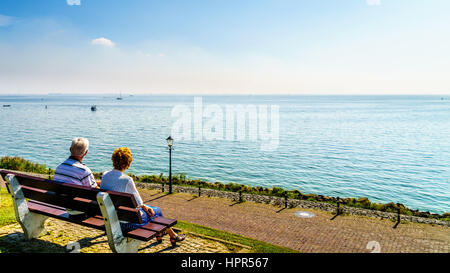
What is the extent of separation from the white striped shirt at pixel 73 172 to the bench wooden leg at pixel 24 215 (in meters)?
1.24

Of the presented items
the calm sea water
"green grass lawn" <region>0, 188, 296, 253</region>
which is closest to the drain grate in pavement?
"green grass lawn" <region>0, 188, 296, 253</region>

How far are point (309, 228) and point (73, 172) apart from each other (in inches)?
356

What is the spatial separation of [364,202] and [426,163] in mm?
25609

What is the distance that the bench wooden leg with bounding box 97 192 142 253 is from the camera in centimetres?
495

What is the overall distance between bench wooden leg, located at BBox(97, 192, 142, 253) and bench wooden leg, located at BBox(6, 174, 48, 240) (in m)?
2.42

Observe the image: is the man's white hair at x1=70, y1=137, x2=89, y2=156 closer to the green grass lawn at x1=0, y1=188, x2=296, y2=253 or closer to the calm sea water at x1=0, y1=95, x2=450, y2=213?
the green grass lawn at x1=0, y1=188, x2=296, y2=253

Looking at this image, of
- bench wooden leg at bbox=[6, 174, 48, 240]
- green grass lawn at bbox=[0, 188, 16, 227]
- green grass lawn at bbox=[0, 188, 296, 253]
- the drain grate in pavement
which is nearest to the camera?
bench wooden leg at bbox=[6, 174, 48, 240]

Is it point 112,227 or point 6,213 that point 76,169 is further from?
point 6,213

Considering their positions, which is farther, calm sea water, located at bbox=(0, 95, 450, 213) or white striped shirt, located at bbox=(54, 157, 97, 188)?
calm sea water, located at bbox=(0, 95, 450, 213)

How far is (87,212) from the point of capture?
5.54m

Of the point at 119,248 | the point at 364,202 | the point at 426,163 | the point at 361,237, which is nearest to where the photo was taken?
the point at 119,248
